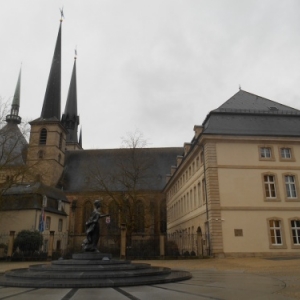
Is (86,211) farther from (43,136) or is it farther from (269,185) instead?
(269,185)

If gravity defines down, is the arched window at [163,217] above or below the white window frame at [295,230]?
above

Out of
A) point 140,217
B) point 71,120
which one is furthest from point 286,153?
point 71,120

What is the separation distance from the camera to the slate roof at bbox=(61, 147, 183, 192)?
51.9 meters

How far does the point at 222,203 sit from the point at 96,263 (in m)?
13.8

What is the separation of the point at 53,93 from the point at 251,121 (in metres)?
37.2

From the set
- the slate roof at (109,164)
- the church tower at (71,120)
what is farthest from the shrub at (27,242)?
the church tower at (71,120)

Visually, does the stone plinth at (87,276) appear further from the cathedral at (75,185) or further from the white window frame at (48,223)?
the white window frame at (48,223)

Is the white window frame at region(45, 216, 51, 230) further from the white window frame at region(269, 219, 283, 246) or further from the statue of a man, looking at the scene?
the statue of a man

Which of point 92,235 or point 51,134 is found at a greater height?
point 51,134

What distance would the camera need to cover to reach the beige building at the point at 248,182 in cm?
2289

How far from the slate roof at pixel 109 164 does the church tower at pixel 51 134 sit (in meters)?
2.10

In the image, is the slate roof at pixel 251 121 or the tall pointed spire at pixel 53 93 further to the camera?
the tall pointed spire at pixel 53 93

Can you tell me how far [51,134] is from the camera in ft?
171

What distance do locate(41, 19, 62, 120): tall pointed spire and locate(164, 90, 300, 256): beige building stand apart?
32615 millimetres
